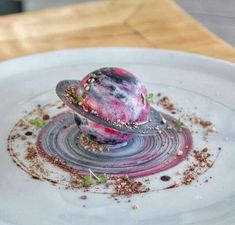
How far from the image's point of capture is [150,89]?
3.57 ft

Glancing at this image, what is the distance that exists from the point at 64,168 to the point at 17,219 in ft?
0.44

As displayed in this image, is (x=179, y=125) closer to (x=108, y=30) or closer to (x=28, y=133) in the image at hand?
(x=28, y=133)

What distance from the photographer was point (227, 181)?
0.81 m

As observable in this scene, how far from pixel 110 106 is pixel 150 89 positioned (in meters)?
0.25

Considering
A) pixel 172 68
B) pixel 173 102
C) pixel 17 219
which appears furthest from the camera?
pixel 172 68

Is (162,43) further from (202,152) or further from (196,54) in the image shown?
(202,152)

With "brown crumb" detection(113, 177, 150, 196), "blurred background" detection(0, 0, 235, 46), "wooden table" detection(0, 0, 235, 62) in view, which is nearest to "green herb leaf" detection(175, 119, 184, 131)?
"brown crumb" detection(113, 177, 150, 196)

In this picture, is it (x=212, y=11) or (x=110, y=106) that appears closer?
(x=110, y=106)

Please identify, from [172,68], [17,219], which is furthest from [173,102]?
[17,219]

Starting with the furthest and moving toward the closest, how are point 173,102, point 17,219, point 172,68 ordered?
point 172,68, point 173,102, point 17,219

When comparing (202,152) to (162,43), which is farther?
(162,43)

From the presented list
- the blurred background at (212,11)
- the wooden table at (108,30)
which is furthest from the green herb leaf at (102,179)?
the blurred background at (212,11)

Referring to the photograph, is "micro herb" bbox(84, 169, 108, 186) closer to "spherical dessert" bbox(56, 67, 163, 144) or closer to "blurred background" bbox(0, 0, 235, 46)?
"spherical dessert" bbox(56, 67, 163, 144)

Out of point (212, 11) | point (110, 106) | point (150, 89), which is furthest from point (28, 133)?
point (212, 11)
